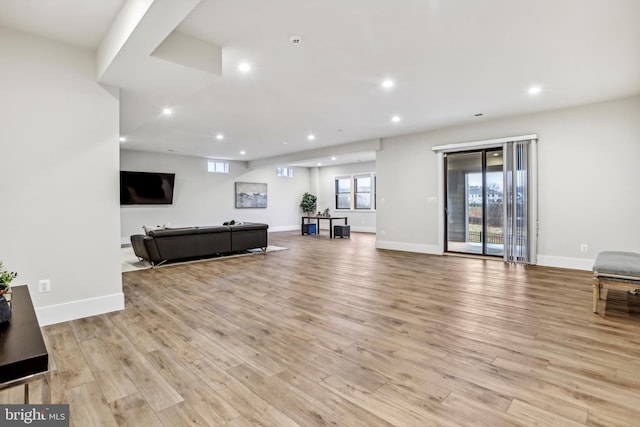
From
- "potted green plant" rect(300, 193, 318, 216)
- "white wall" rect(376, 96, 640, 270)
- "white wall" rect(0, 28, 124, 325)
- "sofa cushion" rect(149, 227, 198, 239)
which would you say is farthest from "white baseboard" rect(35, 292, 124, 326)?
"potted green plant" rect(300, 193, 318, 216)

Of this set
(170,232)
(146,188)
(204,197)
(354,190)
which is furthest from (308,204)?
(170,232)

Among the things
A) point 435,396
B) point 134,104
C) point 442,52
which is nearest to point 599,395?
point 435,396

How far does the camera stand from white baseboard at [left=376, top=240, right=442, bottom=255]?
22.8 feet

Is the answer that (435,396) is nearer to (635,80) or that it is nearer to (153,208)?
(635,80)

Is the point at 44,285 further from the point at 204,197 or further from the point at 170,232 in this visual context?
the point at 204,197

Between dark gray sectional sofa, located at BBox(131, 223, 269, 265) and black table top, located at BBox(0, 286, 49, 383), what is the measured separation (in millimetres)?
4561

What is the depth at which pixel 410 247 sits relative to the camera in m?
7.39

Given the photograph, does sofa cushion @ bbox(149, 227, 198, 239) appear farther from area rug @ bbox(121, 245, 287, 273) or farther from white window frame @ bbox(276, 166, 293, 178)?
white window frame @ bbox(276, 166, 293, 178)

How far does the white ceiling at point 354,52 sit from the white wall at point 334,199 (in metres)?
6.83

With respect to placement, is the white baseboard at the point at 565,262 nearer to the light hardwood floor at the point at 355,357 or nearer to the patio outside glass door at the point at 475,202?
the patio outside glass door at the point at 475,202

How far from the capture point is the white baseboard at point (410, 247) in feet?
22.8

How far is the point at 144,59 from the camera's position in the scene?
2834mm

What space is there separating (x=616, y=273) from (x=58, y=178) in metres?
5.62

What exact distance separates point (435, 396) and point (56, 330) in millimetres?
3319
